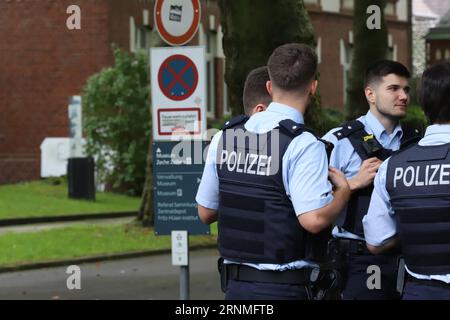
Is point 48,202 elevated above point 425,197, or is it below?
below

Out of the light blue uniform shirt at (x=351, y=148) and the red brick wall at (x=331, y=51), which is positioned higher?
the red brick wall at (x=331, y=51)

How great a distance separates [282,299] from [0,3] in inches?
1050

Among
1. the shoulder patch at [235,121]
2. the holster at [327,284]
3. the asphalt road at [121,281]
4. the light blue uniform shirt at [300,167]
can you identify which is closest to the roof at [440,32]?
the asphalt road at [121,281]

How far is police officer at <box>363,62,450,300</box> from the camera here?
16.6 ft

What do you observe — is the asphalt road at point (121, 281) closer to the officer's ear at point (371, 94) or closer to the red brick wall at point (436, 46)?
the officer's ear at point (371, 94)

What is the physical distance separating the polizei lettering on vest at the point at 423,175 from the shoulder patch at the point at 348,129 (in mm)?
1444

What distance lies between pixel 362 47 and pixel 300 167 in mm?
13680

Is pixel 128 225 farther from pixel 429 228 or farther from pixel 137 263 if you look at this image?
pixel 429 228

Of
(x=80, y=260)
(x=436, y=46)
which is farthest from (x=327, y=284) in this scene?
(x=436, y=46)

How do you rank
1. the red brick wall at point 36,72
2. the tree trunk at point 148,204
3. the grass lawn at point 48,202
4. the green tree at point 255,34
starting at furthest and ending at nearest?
1. the red brick wall at point 36,72
2. the grass lawn at point 48,202
3. the tree trunk at point 148,204
4. the green tree at point 255,34

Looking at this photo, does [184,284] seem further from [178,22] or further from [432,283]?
[432,283]

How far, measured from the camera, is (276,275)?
5227 mm

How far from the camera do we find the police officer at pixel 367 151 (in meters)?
6.36

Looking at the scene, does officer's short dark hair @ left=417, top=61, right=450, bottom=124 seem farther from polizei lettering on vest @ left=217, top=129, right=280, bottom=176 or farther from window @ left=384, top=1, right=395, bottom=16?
window @ left=384, top=1, right=395, bottom=16
